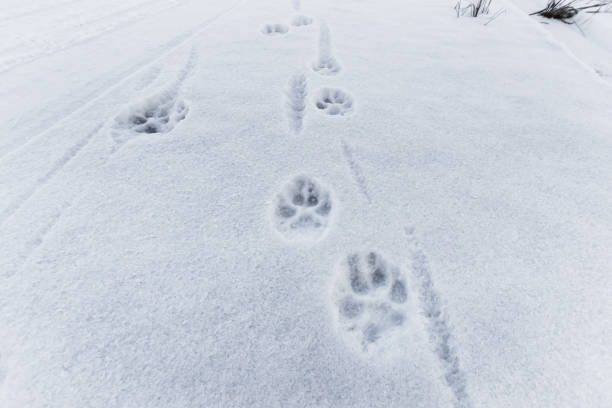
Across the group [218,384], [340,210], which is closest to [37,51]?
[340,210]

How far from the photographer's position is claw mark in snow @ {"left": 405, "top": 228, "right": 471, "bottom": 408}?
71 centimetres

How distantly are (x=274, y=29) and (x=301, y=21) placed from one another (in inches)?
8.4

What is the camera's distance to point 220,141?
4.13 feet

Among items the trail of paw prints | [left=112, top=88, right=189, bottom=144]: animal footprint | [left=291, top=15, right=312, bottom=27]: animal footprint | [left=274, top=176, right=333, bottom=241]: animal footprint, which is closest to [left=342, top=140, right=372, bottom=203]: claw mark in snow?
[left=274, top=176, right=333, bottom=241]: animal footprint

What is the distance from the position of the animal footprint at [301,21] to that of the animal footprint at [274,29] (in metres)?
0.10

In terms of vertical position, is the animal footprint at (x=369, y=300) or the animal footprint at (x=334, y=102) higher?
the animal footprint at (x=334, y=102)

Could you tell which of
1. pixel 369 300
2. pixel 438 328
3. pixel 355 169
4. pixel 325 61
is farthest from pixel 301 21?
pixel 438 328

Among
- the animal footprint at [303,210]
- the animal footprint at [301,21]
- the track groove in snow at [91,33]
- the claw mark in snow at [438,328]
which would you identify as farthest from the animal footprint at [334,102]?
the track groove in snow at [91,33]

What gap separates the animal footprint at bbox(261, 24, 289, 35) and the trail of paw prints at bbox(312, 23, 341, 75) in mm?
265

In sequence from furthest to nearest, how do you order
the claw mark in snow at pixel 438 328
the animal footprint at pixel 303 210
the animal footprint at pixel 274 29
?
the animal footprint at pixel 274 29 < the animal footprint at pixel 303 210 < the claw mark in snow at pixel 438 328

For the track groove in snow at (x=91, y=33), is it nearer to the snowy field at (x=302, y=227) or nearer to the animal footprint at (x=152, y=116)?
the snowy field at (x=302, y=227)

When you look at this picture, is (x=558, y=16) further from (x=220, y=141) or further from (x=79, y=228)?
(x=79, y=228)

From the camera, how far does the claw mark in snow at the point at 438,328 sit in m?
A: 0.71

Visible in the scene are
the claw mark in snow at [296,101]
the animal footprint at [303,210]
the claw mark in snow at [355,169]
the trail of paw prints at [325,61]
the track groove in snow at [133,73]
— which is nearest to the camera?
the animal footprint at [303,210]
